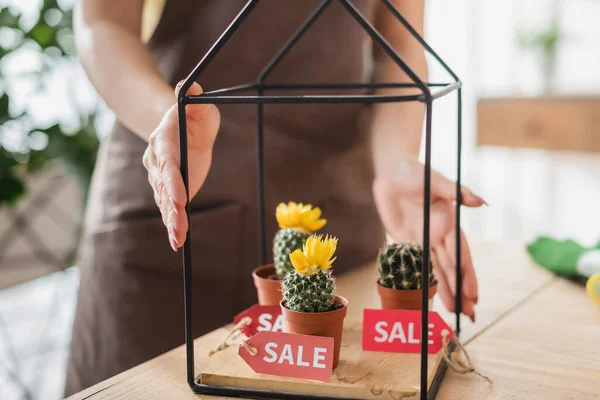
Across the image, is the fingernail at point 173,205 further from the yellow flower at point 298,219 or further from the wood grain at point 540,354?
the wood grain at point 540,354

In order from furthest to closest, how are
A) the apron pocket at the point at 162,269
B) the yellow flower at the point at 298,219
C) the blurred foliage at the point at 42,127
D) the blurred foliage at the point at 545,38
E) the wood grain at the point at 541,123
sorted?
the blurred foliage at the point at 545,38
the wood grain at the point at 541,123
the blurred foliage at the point at 42,127
the apron pocket at the point at 162,269
the yellow flower at the point at 298,219

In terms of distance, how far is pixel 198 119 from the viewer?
32.3 inches

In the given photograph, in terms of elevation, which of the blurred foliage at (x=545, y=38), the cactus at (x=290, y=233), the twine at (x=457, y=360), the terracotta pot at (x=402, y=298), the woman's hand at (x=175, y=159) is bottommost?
the twine at (x=457, y=360)

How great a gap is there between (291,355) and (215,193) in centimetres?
60

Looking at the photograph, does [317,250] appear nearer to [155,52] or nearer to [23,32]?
[155,52]

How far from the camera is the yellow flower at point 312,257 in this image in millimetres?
754

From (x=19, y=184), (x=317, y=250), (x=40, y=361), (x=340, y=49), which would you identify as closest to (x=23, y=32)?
(x=19, y=184)

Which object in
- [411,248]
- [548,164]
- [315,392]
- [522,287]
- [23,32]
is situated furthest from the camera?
[548,164]

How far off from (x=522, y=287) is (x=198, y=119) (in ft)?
2.40

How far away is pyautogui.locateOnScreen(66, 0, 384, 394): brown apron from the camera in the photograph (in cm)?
125

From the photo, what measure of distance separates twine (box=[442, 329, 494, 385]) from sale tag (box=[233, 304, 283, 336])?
214 millimetres

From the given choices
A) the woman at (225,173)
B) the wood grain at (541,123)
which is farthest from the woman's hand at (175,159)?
the wood grain at (541,123)

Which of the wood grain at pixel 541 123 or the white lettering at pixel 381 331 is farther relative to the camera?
the wood grain at pixel 541 123

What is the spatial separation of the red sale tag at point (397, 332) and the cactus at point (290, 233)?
0.14m
